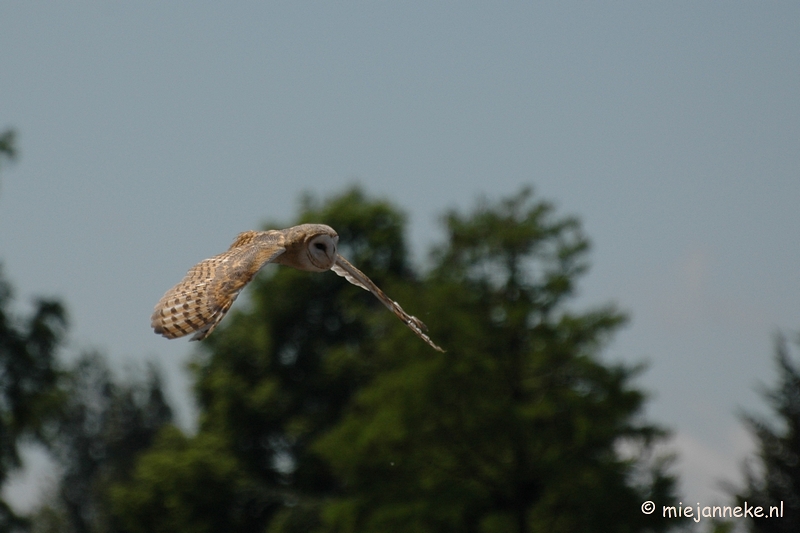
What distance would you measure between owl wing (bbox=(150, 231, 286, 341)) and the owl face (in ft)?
0.88

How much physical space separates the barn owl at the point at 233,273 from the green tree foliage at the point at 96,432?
38.4 m

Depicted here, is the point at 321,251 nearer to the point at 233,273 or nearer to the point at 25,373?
the point at 233,273

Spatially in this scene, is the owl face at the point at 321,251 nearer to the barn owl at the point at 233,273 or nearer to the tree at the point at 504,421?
the barn owl at the point at 233,273

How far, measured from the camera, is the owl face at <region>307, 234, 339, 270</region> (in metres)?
10.1

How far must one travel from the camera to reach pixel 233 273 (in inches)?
365

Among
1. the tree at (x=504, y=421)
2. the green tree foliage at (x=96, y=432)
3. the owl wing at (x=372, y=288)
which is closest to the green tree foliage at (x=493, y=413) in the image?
the tree at (x=504, y=421)

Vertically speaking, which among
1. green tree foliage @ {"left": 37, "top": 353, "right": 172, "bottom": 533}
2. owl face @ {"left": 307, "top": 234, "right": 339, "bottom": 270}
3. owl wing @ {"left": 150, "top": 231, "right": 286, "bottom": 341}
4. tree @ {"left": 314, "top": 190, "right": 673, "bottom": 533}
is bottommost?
owl wing @ {"left": 150, "top": 231, "right": 286, "bottom": 341}

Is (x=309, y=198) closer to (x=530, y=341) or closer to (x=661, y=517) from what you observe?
(x=530, y=341)

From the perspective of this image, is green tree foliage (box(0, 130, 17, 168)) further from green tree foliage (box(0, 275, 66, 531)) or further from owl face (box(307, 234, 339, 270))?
owl face (box(307, 234, 339, 270))

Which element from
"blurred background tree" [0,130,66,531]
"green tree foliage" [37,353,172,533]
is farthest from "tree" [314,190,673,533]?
"green tree foliage" [37,353,172,533]

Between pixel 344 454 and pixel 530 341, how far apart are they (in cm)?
443

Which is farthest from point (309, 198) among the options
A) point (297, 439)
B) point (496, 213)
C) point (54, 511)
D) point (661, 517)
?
point (54, 511)

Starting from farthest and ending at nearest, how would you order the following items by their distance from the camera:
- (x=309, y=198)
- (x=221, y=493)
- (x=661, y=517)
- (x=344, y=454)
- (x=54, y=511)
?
(x=54, y=511)
(x=309, y=198)
(x=221, y=493)
(x=344, y=454)
(x=661, y=517)

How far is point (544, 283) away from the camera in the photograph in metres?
25.8
